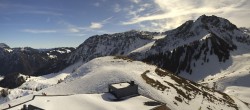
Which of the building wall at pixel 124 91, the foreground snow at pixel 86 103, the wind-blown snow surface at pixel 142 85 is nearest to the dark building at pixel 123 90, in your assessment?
the building wall at pixel 124 91

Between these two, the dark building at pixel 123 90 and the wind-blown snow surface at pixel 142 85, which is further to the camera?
the wind-blown snow surface at pixel 142 85

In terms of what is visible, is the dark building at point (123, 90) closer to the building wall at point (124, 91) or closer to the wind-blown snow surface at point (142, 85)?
the building wall at point (124, 91)

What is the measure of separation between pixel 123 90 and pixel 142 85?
40.0ft

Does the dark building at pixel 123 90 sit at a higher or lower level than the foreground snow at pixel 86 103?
higher

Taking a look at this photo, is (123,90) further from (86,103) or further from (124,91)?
(86,103)

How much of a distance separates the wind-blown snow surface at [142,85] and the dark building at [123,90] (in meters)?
5.82

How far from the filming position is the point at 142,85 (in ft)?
236

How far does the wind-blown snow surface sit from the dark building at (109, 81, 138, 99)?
5823mm

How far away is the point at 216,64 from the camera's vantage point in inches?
7712

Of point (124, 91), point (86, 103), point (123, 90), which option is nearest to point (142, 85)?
point (124, 91)

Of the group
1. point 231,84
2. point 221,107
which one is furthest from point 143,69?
point 231,84

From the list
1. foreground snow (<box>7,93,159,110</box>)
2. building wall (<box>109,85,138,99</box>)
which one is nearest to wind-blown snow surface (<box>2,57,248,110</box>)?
building wall (<box>109,85,138,99</box>)

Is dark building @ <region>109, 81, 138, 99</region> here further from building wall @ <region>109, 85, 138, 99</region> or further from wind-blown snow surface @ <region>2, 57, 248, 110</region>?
wind-blown snow surface @ <region>2, 57, 248, 110</region>

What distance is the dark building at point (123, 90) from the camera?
60.5 meters
